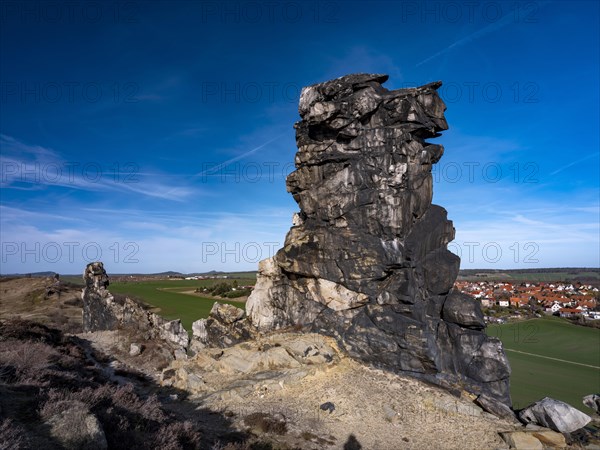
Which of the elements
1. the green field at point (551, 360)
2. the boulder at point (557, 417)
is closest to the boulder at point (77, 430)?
the boulder at point (557, 417)

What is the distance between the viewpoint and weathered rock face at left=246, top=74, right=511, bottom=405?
68.5 feet

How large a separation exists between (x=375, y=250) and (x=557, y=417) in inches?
464

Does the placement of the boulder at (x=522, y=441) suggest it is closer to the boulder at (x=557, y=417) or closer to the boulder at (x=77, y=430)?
the boulder at (x=557, y=417)

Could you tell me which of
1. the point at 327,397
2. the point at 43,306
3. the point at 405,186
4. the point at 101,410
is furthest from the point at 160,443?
the point at 43,306

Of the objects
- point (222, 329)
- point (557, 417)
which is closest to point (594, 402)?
point (557, 417)

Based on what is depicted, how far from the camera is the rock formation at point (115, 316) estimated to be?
30438 mm

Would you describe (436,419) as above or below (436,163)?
below

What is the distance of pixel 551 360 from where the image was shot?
41.1 m

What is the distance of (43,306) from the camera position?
48.9 m

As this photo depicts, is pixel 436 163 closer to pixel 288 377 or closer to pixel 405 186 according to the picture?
pixel 405 186

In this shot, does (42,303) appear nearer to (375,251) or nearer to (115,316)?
(115,316)

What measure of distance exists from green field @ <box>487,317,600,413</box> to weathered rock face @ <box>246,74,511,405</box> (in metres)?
7.95

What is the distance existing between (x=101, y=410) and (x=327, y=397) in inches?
423

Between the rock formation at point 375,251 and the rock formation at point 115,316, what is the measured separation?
24.0 feet
